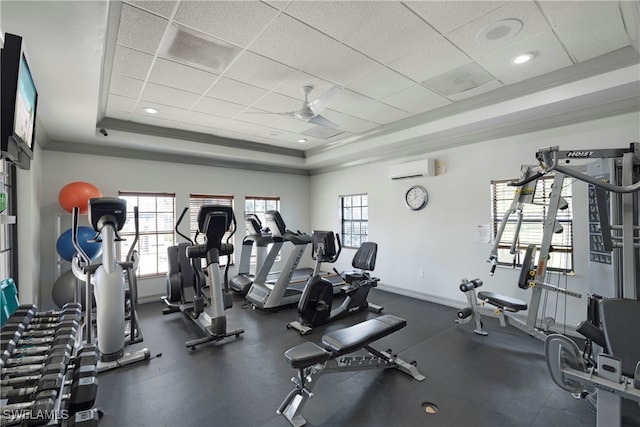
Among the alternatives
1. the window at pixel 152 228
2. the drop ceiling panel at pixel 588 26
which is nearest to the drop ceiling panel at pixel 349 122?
the drop ceiling panel at pixel 588 26

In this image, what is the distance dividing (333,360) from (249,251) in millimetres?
3823

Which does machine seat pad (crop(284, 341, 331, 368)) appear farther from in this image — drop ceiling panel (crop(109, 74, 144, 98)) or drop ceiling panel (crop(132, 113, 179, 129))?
drop ceiling panel (crop(132, 113, 179, 129))

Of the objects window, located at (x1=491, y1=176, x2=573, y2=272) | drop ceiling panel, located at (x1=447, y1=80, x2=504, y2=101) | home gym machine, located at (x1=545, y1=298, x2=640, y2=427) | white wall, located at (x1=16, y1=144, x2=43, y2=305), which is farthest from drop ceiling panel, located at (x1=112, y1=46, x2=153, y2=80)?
window, located at (x1=491, y1=176, x2=573, y2=272)

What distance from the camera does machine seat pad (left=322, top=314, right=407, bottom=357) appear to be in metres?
2.32

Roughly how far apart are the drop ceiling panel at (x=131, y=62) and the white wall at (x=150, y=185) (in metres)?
2.55

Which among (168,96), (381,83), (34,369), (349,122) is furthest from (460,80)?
(34,369)

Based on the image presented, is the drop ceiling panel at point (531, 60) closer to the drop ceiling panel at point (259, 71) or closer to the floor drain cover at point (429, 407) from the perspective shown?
the drop ceiling panel at point (259, 71)

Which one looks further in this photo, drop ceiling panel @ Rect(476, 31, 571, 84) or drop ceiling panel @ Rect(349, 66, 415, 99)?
drop ceiling panel @ Rect(349, 66, 415, 99)

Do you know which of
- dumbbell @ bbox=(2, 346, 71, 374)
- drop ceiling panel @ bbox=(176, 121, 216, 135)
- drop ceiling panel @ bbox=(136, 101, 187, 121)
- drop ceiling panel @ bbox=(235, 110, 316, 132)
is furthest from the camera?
drop ceiling panel @ bbox=(176, 121, 216, 135)

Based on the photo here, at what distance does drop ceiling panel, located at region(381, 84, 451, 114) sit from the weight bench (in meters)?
2.74

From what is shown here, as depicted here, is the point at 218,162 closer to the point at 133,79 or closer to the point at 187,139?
the point at 187,139

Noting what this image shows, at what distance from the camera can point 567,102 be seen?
3.26 meters

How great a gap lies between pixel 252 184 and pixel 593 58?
5.78m

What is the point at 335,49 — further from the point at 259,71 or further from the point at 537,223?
the point at 537,223
